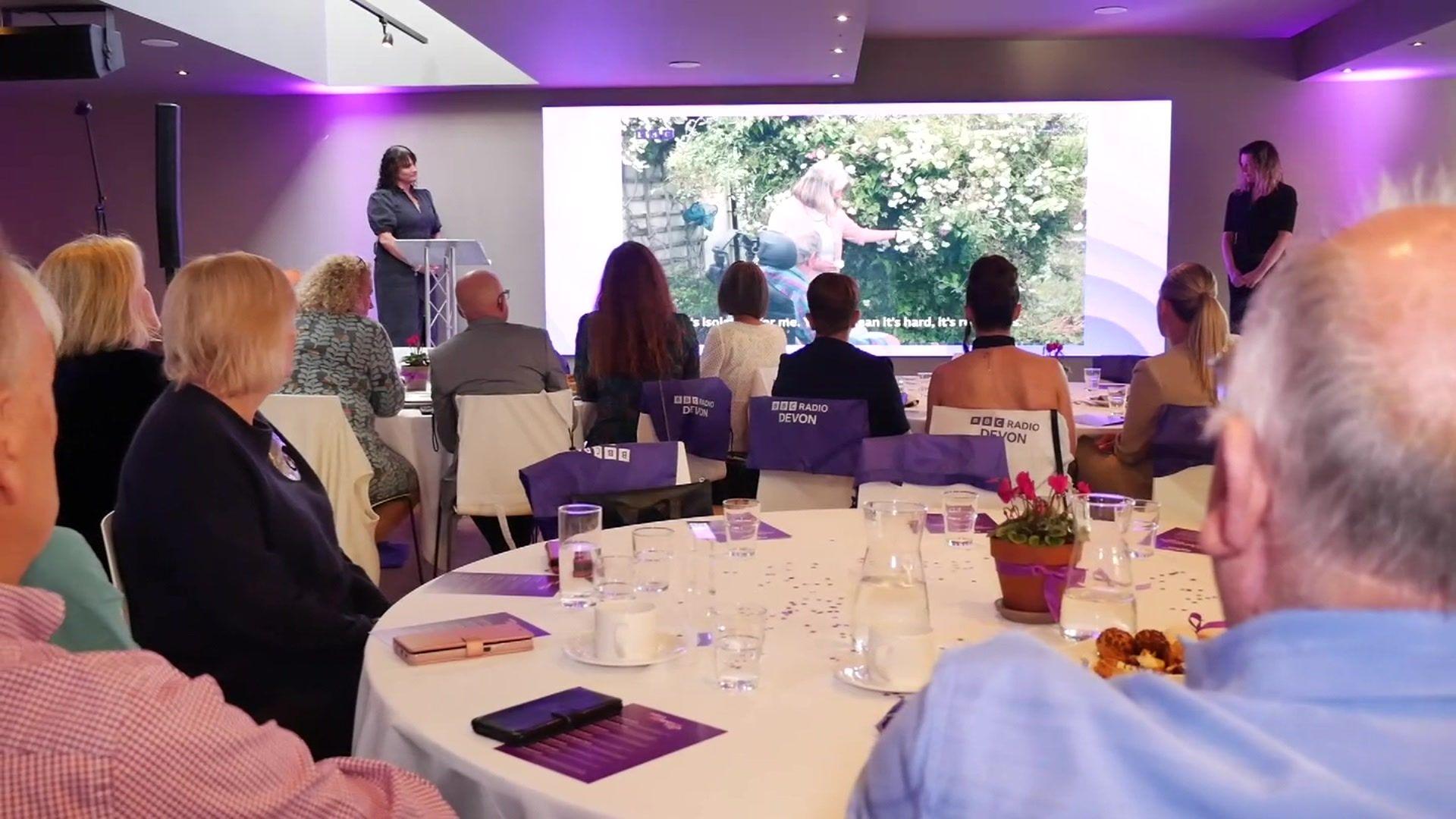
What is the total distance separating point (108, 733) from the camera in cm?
93

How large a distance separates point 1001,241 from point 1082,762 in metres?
9.14

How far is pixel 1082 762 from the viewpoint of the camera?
0.79m

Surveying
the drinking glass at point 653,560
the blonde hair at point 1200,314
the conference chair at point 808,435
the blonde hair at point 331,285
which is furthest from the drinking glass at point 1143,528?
the blonde hair at point 331,285

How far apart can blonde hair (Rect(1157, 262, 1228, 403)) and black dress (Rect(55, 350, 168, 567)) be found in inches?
124

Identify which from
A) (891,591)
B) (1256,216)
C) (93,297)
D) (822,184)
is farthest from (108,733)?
(822,184)

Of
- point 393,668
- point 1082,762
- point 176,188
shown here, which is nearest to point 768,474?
point 393,668

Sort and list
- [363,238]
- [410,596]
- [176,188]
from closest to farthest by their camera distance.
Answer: [410,596] < [176,188] < [363,238]

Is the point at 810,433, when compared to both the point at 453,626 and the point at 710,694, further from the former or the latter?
the point at 710,694

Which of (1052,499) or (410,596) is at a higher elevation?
(1052,499)

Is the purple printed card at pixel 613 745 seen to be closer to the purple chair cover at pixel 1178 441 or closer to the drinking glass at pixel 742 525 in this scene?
the drinking glass at pixel 742 525

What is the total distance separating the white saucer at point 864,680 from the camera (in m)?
1.64

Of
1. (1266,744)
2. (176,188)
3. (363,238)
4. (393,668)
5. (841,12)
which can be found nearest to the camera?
(1266,744)

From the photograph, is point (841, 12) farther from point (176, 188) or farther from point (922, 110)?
point (176, 188)

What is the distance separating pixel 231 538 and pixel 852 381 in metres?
2.51
